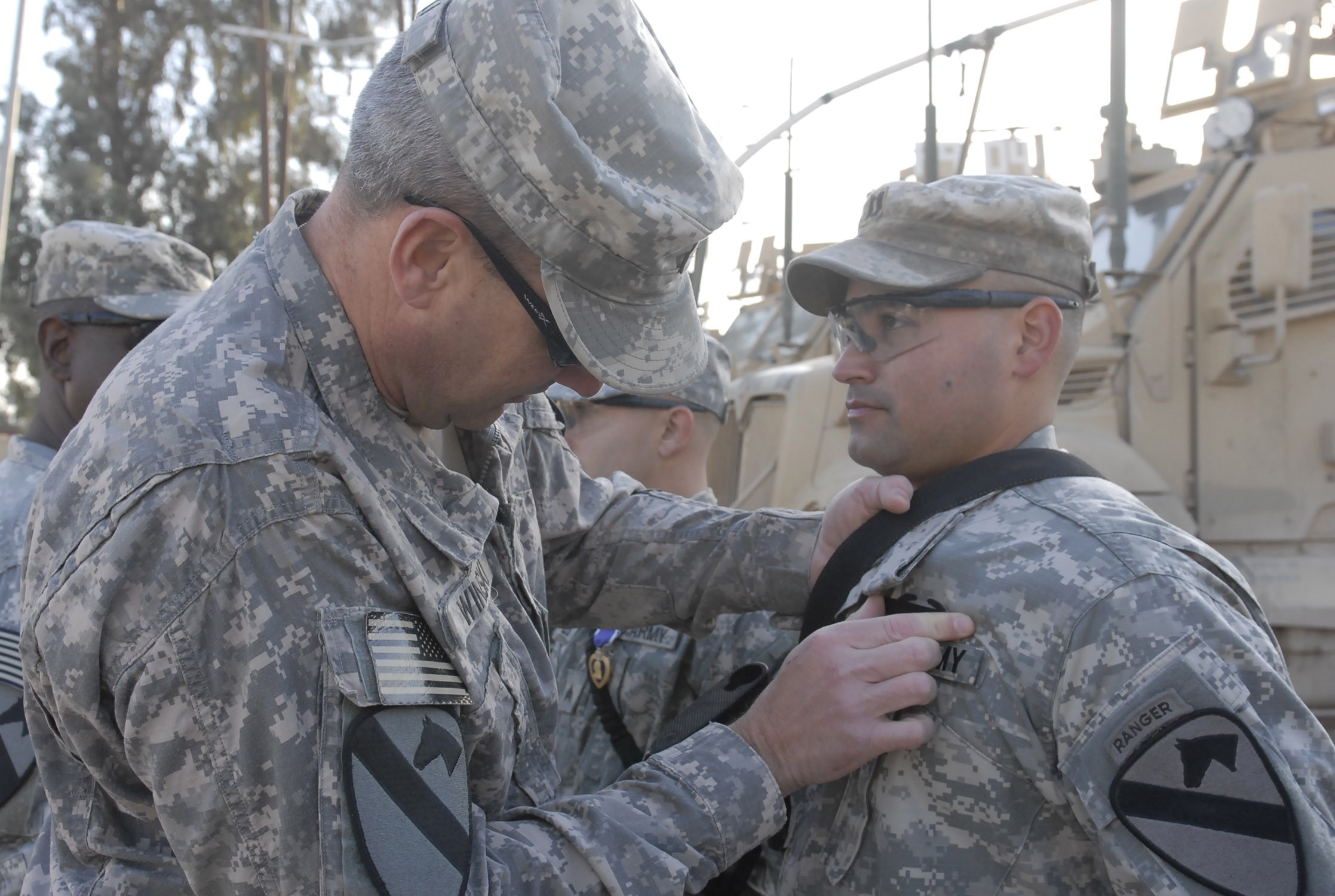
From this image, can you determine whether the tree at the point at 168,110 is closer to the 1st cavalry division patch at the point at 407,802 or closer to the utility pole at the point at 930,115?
the utility pole at the point at 930,115

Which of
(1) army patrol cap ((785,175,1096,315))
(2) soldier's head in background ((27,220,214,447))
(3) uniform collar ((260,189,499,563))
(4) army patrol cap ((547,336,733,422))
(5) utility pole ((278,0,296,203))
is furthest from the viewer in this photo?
(5) utility pole ((278,0,296,203))

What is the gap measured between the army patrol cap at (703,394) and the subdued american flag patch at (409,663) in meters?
2.08

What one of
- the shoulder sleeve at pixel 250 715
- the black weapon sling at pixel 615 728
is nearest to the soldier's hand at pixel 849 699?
the shoulder sleeve at pixel 250 715

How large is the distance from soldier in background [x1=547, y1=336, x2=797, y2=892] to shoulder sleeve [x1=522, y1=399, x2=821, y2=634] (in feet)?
0.59

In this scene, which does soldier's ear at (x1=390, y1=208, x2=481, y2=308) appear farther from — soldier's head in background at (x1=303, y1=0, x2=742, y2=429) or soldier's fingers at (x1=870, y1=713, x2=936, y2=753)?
soldier's fingers at (x1=870, y1=713, x2=936, y2=753)

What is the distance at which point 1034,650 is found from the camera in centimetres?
174

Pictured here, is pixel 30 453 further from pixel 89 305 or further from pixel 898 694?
pixel 898 694

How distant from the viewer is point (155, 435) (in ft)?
4.88

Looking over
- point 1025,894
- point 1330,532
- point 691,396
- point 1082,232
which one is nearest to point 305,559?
point 1025,894

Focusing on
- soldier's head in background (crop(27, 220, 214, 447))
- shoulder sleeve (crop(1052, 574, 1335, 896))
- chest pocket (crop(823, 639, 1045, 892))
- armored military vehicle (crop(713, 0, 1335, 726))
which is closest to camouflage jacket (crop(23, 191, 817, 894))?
chest pocket (crop(823, 639, 1045, 892))

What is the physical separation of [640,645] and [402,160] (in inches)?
71.5

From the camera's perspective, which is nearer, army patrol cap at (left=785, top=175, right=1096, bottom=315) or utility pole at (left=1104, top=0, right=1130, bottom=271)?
army patrol cap at (left=785, top=175, right=1096, bottom=315)

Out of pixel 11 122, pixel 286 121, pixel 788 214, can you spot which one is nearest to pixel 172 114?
pixel 286 121

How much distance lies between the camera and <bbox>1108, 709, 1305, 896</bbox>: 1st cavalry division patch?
4.93ft
